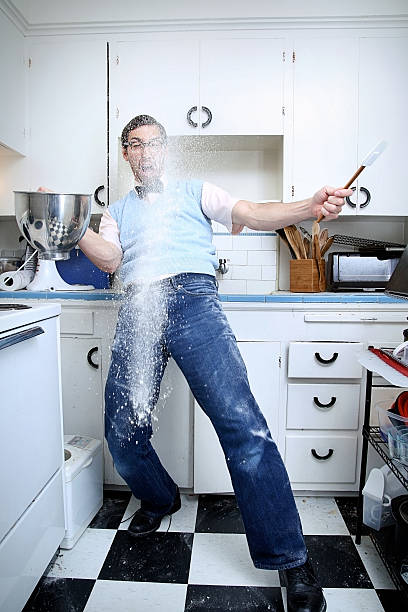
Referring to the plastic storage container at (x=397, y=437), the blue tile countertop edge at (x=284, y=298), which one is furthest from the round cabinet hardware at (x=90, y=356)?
the plastic storage container at (x=397, y=437)

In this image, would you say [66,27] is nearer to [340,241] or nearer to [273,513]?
[340,241]

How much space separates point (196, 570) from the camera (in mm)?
1213

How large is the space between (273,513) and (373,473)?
1.40 ft

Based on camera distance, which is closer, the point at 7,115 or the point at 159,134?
the point at 159,134

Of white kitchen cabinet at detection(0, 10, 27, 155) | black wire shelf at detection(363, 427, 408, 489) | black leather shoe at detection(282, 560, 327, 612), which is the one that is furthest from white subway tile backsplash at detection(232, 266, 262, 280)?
black leather shoe at detection(282, 560, 327, 612)

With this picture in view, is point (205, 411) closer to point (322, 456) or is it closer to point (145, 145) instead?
point (322, 456)

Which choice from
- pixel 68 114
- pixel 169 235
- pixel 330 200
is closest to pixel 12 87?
pixel 68 114

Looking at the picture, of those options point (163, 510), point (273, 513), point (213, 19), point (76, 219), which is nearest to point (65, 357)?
point (163, 510)

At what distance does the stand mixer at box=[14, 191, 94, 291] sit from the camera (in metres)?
0.91

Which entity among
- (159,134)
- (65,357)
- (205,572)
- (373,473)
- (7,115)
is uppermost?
(7,115)

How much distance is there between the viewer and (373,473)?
1367 millimetres

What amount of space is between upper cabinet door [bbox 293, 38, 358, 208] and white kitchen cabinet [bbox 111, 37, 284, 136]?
9 cm

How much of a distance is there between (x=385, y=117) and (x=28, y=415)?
1728mm

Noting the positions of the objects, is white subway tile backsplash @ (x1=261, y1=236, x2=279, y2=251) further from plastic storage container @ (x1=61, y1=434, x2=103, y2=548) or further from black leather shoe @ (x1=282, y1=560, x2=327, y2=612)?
black leather shoe @ (x1=282, y1=560, x2=327, y2=612)
